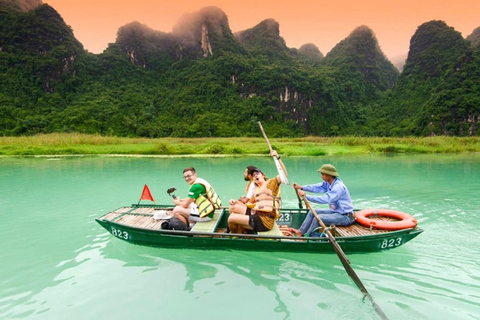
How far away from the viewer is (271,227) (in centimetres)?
523

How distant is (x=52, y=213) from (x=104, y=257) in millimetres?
3671

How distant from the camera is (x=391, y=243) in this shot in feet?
16.7

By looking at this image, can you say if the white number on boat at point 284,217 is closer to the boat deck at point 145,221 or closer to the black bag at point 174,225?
the boat deck at point 145,221

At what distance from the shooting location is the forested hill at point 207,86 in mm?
46938

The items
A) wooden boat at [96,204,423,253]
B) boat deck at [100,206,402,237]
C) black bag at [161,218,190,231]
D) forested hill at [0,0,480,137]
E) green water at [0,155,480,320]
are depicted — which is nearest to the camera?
green water at [0,155,480,320]

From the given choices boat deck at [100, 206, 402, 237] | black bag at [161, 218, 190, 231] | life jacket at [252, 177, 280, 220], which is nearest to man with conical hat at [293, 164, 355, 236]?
boat deck at [100, 206, 402, 237]

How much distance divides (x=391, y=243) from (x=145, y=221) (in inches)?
167

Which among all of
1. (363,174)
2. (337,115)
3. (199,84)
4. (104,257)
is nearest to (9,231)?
(104,257)

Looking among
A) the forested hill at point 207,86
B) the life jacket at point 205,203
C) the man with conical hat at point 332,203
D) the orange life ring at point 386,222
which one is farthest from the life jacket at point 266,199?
the forested hill at point 207,86

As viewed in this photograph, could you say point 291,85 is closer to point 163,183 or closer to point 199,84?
point 199,84

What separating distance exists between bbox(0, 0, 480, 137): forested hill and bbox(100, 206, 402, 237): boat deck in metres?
41.2

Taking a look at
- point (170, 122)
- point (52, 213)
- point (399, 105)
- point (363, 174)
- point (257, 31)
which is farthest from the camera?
point (257, 31)

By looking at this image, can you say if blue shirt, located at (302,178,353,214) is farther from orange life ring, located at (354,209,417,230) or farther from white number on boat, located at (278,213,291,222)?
white number on boat, located at (278,213,291,222)

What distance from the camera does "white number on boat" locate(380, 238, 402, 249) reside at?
5.03 meters
